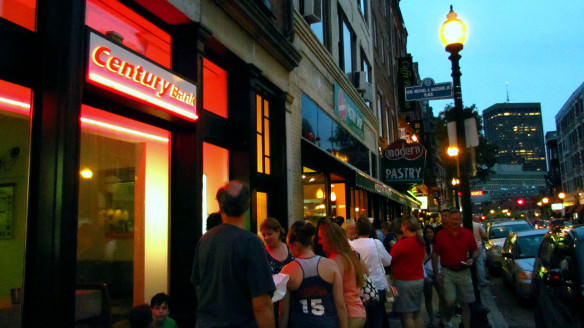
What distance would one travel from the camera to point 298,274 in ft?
12.6

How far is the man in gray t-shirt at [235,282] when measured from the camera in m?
2.99

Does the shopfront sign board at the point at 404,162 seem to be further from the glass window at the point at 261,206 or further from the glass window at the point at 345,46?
the glass window at the point at 261,206

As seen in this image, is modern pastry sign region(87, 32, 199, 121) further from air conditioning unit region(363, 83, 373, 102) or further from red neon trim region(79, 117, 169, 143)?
air conditioning unit region(363, 83, 373, 102)

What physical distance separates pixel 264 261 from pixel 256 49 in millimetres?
6552

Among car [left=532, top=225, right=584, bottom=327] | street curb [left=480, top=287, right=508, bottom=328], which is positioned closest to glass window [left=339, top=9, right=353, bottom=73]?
street curb [left=480, top=287, right=508, bottom=328]

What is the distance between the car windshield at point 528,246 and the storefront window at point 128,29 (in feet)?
28.1

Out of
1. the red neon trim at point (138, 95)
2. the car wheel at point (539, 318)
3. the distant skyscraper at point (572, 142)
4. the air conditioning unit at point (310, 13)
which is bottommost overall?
the car wheel at point (539, 318)

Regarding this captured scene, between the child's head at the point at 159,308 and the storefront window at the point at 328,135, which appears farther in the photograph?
the storefront window at the point at 328,135

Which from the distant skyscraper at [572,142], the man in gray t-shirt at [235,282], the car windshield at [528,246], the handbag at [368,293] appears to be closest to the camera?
the man in gray t-shirt at [235,282]

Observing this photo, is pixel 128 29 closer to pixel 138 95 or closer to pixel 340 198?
pixel 138 95

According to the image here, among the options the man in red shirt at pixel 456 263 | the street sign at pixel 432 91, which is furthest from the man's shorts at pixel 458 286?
the street sign at pixel 432 91

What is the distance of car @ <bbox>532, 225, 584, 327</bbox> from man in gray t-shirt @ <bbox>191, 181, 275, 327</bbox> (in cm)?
298

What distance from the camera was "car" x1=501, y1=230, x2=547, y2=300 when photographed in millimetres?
9077

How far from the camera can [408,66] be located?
31.8m
